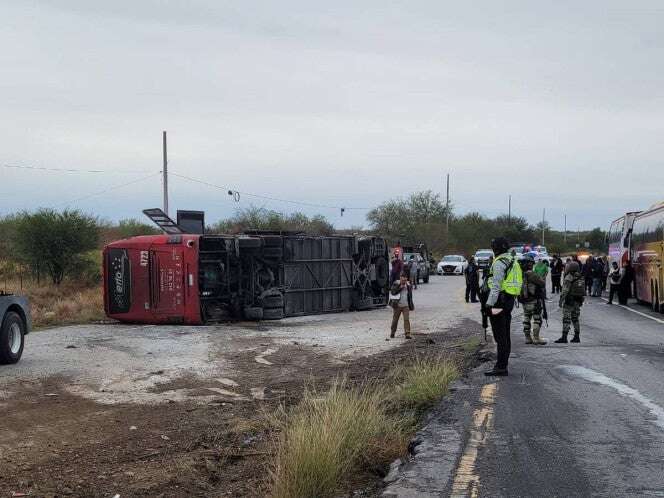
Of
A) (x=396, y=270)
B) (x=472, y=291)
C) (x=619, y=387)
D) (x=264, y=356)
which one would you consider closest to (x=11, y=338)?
(x=264, y=356)

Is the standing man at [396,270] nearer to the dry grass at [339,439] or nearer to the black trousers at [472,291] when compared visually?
the dry grass at [339,439]

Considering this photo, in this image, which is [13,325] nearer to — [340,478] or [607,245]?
[340,478]

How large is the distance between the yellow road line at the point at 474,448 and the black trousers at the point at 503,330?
1005mm

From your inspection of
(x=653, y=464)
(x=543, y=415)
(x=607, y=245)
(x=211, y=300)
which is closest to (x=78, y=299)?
(x=211, y=300)

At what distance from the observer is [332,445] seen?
5723 mm

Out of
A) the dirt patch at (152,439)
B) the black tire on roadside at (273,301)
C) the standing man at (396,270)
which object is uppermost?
the standing man at (396,270)

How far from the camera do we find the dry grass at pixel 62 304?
65.9ft

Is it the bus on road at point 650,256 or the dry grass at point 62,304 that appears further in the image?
the bus on road at point 650,256

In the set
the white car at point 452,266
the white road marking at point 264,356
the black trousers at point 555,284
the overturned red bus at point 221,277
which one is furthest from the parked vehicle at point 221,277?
the white car at point 452,266

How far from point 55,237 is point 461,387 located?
2664 centimetres

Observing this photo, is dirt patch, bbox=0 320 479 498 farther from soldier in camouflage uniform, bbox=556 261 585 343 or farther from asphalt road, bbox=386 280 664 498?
soldier in camouflage uniform, bbox=556 261 585 343

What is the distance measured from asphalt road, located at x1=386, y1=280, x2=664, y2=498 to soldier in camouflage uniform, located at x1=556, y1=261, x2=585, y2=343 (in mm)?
2192

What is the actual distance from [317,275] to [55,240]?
49.4 feet

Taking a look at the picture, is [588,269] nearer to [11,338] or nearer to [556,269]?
[556,269]
